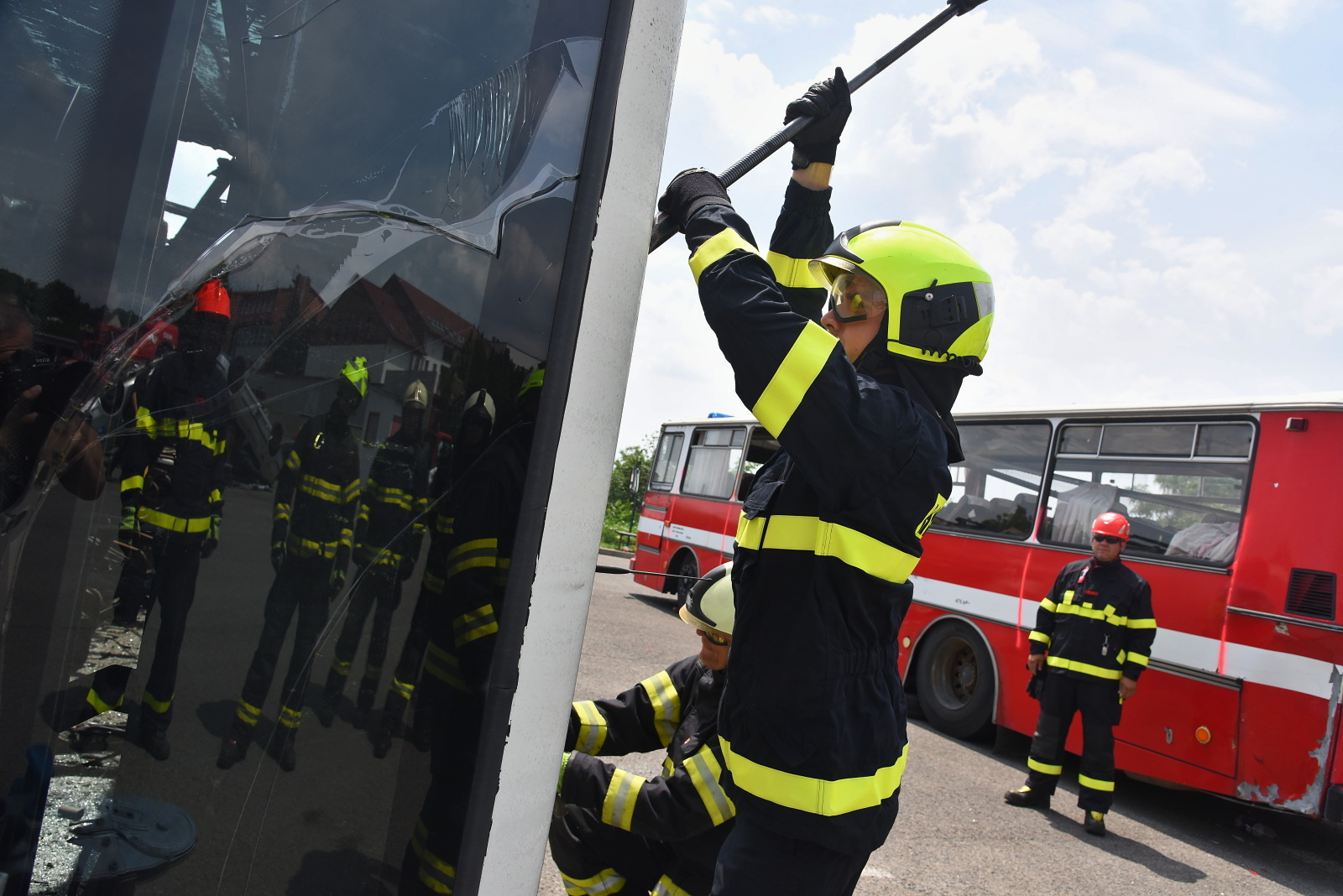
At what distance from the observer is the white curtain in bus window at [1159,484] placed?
19.0 ft

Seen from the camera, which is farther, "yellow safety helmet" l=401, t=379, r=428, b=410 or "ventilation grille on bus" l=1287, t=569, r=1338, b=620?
"ventilation grille on bus" l=1287, t=569, r=1338, b=620

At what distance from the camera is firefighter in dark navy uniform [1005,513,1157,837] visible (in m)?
5.33

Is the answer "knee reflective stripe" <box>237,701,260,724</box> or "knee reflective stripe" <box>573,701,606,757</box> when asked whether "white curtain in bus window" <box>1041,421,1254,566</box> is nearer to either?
"knee reflective stripe" <box>573,701,606,757</box>

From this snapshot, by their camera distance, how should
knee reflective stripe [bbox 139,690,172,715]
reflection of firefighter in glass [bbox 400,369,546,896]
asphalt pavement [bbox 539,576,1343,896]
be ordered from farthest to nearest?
asphalt pavement [bbox 539,576,1343,896] → reflection of firefighter in glass [bbox 400,369,546,896] → knee reflective stripe [bbox 139,690,172,715]

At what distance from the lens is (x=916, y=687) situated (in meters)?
7.80

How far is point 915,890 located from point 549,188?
3.75m

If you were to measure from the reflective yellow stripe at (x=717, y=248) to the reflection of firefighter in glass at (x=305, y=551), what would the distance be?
0.67 metres

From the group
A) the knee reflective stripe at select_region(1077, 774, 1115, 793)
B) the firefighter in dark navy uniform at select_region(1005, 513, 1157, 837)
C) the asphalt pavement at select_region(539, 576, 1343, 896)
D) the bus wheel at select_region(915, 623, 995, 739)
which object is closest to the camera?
the asphalt pavement at select_region(539, 576, 1343, 896)

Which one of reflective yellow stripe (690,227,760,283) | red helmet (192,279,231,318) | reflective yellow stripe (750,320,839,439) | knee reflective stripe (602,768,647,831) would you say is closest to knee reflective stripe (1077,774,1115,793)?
knee reflective stripe (602,768,647,831)

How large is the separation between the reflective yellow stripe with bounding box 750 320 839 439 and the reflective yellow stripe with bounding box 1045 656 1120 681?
4.87m

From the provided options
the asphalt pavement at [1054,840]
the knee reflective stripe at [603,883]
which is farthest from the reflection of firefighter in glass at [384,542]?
the asphalt pavement at [1054,840]

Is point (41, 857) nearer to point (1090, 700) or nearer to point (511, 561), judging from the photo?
point (511, 561)

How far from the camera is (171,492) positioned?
3.34ft

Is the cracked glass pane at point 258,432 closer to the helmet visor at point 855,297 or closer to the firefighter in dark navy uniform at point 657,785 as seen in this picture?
the helmet visor at point 855,297
